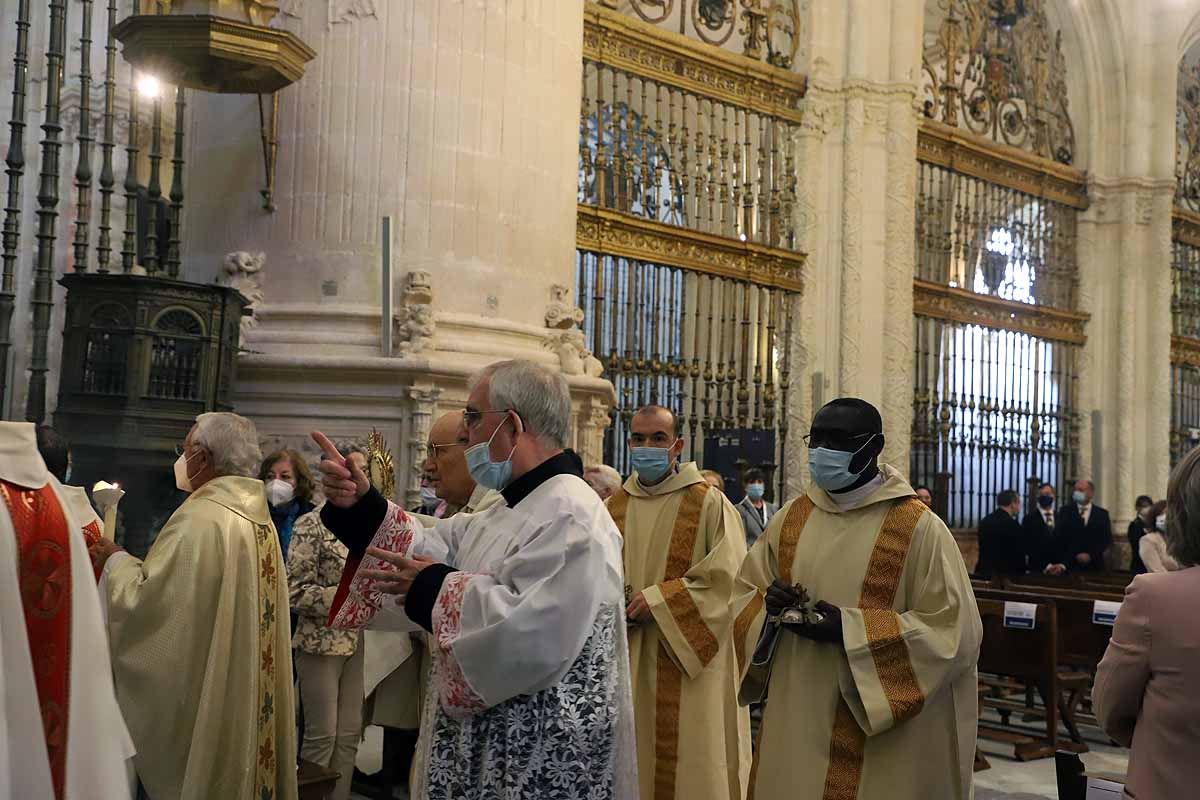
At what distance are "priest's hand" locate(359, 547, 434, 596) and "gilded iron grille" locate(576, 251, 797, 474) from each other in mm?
8534

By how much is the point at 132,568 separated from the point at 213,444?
1.48ft

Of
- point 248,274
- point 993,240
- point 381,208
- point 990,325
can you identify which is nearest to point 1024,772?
point 381,208

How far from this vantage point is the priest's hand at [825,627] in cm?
399

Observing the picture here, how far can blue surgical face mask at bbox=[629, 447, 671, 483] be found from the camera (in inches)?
213

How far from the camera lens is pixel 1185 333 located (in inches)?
736

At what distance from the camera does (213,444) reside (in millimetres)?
4219

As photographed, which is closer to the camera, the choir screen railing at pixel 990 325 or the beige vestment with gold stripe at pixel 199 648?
the beige vestment with gold stripe at pixel 199 648

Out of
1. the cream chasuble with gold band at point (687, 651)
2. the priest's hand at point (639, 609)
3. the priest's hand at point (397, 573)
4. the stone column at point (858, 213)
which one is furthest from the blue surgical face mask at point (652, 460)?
the stone column at point (858, 213)

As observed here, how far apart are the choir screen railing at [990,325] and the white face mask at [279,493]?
381 inches

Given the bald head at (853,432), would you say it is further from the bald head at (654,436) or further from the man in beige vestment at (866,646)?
the bald head at (654,436)

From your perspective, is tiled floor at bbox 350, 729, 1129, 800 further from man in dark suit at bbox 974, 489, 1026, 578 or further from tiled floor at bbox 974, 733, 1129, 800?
man in dark suit at bbox 974, 489, 1026, 578

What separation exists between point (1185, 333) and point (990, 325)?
448cm

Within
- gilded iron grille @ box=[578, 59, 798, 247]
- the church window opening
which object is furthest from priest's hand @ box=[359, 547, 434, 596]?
the church window opening

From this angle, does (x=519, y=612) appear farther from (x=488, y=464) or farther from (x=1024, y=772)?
(x=1024, y=772)
